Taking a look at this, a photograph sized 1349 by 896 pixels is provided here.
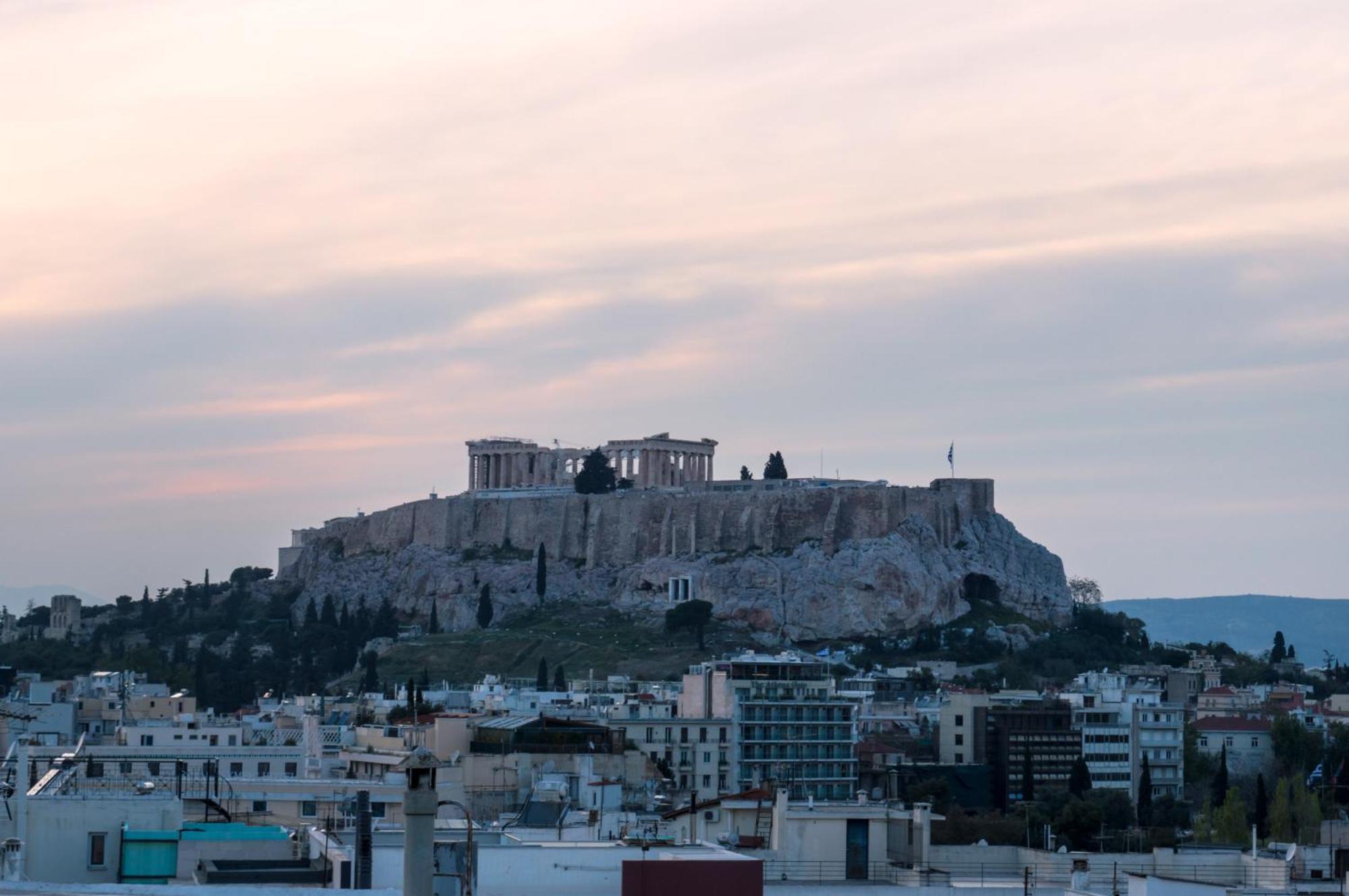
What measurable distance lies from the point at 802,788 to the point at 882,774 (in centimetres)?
669

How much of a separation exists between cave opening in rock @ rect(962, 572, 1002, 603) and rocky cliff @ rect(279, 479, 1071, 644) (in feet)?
0.32

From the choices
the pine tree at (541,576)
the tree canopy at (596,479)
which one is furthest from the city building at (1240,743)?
the tree canopy at (596,479)

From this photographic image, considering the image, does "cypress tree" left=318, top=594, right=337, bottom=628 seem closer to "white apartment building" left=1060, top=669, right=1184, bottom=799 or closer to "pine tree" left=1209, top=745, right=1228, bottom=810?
"white apartment building" left=1060, top=669, right=1184, bottom=799

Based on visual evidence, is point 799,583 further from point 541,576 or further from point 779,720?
point 779,720

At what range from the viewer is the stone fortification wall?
120m

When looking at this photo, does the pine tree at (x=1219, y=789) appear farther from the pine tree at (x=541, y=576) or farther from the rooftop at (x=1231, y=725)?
the pine tree at (x=541, y=576)

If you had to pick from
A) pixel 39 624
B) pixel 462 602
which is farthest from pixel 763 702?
pixel 39 624

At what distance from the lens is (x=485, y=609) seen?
121 metres

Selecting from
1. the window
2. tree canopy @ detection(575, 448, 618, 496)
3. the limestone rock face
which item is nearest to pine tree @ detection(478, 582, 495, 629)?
the limestone rock face

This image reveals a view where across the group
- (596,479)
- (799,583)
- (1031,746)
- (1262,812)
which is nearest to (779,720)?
(1031,746)

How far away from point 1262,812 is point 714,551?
2459 inches

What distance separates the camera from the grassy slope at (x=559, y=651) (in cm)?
10594

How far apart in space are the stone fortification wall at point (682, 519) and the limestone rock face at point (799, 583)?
1.84ft

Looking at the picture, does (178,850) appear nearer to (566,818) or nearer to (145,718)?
(566,818)
